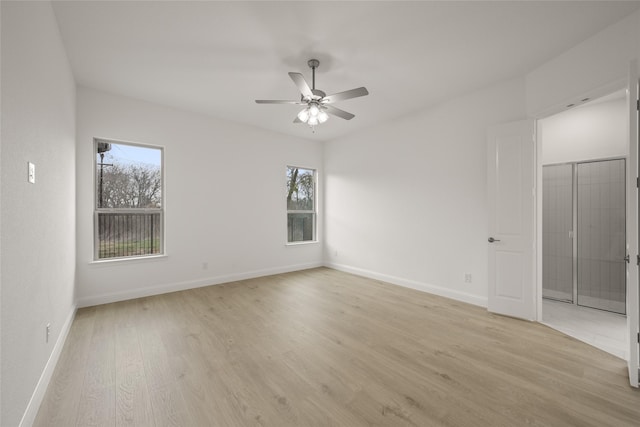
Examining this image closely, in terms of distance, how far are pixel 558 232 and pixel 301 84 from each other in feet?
14.2

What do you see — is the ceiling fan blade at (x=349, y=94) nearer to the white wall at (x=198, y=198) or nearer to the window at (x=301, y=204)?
the white wall at (x=198, y=198)

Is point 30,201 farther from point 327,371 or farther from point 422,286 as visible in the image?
point 422,286

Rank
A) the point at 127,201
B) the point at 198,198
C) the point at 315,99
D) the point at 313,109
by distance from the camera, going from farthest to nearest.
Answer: the point at 198,198 → the point at 127,201 → the point at 313,109 → the point at 315,99

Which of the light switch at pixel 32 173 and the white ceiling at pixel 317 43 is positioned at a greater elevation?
the white ceiling at pixel 317 43

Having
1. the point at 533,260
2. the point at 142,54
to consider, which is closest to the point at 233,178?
the point at 142,54

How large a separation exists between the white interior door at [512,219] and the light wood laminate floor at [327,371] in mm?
294

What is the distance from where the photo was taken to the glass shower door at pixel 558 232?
13.0 feet

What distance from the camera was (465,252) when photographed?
3.90m

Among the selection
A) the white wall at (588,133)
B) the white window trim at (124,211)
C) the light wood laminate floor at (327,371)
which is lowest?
the light wood laminate floor at (327,371)

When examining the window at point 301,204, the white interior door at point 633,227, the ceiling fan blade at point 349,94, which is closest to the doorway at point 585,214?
the white interior door at point 633,227

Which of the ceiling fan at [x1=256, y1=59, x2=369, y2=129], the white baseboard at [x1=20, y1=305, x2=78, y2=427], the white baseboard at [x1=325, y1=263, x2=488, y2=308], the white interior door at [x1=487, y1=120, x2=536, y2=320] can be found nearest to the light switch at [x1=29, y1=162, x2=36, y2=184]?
the white baseboard at [x1=20, y1=305, x2=78, y2=427]

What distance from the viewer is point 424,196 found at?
14.5ft

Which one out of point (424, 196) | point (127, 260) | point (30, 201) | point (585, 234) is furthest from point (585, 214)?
point (127, 260)

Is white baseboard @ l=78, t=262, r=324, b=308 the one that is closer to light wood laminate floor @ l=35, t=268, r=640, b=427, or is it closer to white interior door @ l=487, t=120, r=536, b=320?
light wood laminate floor @ l=35, t=268, r=640, b=427
